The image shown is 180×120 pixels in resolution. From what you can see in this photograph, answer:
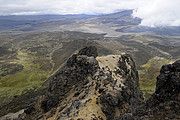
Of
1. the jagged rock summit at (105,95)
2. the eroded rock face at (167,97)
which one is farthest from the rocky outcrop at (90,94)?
the eroded rock face at (167,97)

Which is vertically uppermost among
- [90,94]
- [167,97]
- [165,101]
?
[167,97]

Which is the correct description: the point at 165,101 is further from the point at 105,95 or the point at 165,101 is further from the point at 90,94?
the point at 90,94

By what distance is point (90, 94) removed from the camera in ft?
217

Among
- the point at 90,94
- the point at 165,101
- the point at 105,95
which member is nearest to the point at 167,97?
the point at 165,101

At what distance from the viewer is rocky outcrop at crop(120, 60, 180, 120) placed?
117 ft

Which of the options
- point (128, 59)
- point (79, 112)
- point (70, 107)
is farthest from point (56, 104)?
point (128, 59)

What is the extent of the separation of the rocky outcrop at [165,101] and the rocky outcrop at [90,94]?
1771 centimetres

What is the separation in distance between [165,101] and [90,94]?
31488mm

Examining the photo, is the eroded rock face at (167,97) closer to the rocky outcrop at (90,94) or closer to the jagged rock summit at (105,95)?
the jagged rock summit at (105,95)

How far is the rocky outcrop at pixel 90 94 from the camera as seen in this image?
5816cm

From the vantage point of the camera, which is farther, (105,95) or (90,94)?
(90,94)

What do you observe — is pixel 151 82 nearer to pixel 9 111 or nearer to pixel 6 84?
pixel 9 111

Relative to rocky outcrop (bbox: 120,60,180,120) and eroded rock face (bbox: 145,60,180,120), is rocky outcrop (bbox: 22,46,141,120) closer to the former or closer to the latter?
rocky outcrop (bbox: 120,60,180,120)

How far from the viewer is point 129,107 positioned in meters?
65.9
